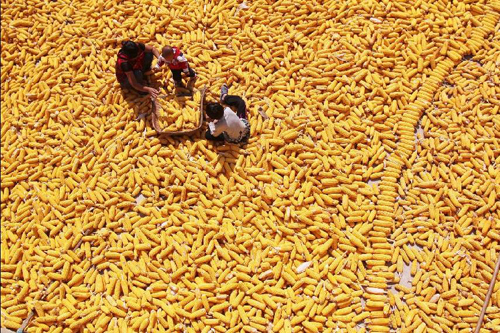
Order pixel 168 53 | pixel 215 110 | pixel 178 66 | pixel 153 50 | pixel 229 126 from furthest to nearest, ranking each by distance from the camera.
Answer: pixel 153 50
pixel 178 66
pixel 168 53
pixel 229 126
pixel 215 110

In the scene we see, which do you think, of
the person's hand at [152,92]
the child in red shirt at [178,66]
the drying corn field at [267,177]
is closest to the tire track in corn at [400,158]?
the drying corn field at [267,177]

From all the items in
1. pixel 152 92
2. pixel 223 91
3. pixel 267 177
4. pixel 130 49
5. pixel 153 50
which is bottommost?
pixel 267 177

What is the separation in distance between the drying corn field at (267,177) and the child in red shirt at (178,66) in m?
0.20

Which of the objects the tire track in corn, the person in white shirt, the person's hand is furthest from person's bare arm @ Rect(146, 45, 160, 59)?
the tire track in corn

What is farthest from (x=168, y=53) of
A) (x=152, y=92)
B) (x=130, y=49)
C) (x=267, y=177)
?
(x=267, y=177)

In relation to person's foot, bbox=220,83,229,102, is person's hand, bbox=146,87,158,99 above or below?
below

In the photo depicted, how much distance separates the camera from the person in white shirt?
14.5 ft

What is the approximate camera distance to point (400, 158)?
4.51 meters

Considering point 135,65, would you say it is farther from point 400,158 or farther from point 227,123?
point 400,158

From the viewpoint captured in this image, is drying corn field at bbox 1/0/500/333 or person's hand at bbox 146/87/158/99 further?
person's hand at bbox 146/87/158/99

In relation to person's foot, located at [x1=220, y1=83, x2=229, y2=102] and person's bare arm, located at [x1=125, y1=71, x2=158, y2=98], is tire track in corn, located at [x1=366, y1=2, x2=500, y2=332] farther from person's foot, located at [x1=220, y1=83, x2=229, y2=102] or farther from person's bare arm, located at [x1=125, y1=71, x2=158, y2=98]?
person's bare arm, located at [x1=125, y1=71, x2=158, y2=98]

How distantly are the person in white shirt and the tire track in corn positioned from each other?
5.26ft

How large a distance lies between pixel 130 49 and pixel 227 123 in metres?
1.47

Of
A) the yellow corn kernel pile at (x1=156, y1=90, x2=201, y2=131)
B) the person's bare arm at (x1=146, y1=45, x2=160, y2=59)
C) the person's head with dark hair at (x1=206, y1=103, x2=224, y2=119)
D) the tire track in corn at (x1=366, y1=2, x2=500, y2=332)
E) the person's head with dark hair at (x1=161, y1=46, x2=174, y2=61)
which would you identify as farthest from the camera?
the person's bare arm at (x1=146, y1=45, x2=160, y2=59)
